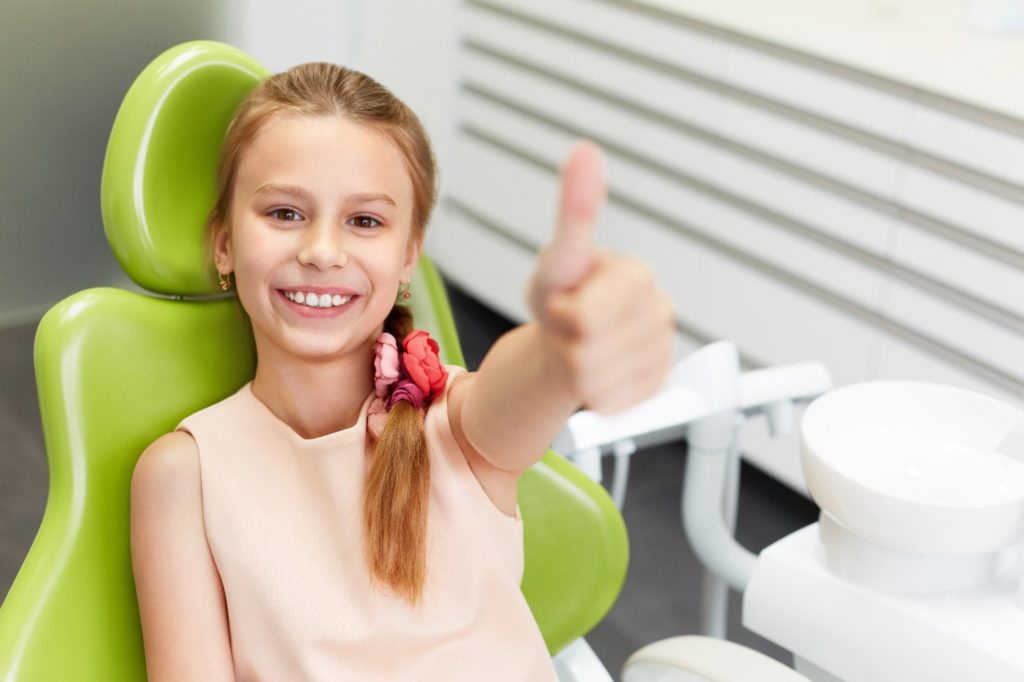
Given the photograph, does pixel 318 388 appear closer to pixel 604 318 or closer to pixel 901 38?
pixel 604 318

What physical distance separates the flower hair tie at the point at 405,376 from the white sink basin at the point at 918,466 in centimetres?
33

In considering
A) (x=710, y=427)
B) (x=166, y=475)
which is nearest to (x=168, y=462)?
(x=166, y=475)

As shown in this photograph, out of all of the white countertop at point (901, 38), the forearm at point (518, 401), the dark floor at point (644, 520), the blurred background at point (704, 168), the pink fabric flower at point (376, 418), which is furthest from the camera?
the white countertop at point (901, 38)

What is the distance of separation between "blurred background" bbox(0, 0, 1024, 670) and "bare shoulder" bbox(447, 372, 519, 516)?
0.54 meters

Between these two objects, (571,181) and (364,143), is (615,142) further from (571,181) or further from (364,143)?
(571,181)

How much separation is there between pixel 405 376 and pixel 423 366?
0.02 metres

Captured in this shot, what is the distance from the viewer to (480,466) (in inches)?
44.4

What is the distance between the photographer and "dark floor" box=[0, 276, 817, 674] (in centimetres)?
173

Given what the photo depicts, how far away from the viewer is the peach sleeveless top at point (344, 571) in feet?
3.72

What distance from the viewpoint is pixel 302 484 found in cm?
120

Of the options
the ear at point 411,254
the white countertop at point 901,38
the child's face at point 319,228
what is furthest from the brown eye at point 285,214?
the white countertop at point 901,38

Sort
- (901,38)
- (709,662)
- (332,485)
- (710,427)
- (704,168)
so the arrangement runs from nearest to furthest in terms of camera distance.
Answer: (709,662) < (332,485) < (710,427) < (901,38) < (704,168)

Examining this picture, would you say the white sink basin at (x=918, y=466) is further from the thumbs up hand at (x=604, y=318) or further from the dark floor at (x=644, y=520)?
the dark floor at (x=644, y=520)

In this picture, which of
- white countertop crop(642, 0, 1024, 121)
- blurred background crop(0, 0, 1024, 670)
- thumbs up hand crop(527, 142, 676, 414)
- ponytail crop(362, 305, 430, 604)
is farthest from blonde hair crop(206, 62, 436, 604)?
white countertop crop(642, 0, 1024, 121)
